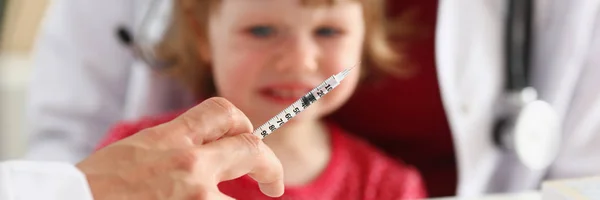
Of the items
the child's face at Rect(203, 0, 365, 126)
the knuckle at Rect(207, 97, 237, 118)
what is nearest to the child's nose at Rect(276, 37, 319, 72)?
the child's face at Rect(203, 0, 365, 126)

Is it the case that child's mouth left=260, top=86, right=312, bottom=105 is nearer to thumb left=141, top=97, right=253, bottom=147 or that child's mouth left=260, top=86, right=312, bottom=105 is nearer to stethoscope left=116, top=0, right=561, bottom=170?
thumb left=141, top=97, right=253, bottom=147

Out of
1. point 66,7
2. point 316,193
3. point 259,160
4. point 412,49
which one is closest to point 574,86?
Result: point 412,49

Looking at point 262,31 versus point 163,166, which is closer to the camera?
point 163,166

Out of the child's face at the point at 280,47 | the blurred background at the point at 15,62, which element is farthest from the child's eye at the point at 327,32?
the blurred background at the point at 15,62

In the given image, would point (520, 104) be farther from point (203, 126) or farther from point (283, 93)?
point (203, 126)

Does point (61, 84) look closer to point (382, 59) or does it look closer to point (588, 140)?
point (382, 59)

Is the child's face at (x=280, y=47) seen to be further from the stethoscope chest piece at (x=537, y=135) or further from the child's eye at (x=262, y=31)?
the stethoscope chest piece at (x=537, y=135)

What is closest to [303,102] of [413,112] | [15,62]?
[413,112]
